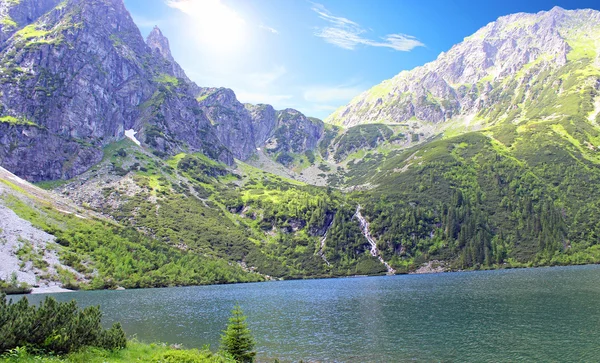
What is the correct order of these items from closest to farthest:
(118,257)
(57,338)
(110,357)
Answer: (57,338)
(110,357)
(118,257)

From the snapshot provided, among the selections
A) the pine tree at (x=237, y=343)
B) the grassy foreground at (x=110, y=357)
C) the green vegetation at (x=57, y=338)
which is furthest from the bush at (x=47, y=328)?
the pine tree at (x=237, y=343)

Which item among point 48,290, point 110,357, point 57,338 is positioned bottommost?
point 48,290

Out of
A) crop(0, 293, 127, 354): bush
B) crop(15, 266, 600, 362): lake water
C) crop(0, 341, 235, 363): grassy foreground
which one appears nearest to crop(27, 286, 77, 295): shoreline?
crop(15, 266, 600, 362): lake water

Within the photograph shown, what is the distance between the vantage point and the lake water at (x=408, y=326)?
4184cm

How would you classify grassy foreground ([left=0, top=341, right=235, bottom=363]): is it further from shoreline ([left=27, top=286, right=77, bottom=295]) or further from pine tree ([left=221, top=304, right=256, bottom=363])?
shoreline ([left=27, top=286, right=77, bottom=295])

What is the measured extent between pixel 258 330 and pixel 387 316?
22667 mm

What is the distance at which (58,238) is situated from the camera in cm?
13850

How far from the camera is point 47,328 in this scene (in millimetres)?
22500

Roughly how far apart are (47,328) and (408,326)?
47.7 metres

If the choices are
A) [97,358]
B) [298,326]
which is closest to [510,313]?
[298,326]

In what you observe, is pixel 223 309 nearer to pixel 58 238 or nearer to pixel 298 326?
pixel 298 326

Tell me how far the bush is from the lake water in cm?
2315

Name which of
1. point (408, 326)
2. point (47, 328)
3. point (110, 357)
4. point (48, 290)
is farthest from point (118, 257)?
point (47, 328)

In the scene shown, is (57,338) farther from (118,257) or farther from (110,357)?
(118,257)
